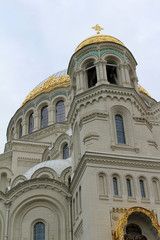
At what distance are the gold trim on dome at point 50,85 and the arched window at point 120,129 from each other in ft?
60.9

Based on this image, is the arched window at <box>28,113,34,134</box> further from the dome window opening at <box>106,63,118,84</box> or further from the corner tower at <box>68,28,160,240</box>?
the dome window opening at <box>106,63,118,84</box>

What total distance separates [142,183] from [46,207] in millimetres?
5809

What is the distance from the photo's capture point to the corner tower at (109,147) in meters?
16.9

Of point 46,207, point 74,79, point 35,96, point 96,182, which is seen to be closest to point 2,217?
point 46,207

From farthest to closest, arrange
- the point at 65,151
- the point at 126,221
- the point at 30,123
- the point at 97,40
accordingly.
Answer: the point at 30,123
the point at 65,151
the point at 97,40
the point at 126,221

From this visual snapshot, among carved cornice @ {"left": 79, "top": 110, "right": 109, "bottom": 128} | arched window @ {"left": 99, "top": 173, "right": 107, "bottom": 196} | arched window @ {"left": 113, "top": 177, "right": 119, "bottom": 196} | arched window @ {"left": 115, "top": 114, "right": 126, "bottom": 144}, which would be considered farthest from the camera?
carved cornice @ {"left": 79, "top": 110, "right": 109, "bottom": 128}

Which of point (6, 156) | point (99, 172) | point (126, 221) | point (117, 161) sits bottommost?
point (126, 221)

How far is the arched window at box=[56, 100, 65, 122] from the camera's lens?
37406 mm

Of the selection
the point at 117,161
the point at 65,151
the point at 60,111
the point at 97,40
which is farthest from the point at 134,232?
the point at 60,111

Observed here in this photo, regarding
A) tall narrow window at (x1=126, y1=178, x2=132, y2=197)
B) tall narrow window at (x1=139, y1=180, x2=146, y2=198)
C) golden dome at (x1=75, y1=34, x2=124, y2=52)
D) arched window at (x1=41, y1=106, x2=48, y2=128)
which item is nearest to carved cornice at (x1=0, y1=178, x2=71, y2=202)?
tall narrow window at (x1=126, y1=178, x2=132, y2=197)

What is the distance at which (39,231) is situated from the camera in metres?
20.3

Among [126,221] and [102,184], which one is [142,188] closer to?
[102,184]

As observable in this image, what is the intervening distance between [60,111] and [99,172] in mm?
20640

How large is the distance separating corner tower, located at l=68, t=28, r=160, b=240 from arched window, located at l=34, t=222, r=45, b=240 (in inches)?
79.5
